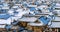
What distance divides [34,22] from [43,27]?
275 mm

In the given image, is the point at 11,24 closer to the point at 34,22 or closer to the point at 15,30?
the point at 15,30

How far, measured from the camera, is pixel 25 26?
3.81 meters

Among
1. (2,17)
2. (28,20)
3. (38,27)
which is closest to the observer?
(38,27)

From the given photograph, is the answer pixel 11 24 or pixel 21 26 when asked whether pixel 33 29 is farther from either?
pixel 11 24

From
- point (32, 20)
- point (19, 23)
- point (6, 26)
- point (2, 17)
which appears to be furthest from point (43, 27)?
point (2, 17)

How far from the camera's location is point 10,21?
4.00 m

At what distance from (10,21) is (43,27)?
926 millimetres

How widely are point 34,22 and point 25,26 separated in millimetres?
253

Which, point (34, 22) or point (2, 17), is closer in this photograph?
point (34, 22)

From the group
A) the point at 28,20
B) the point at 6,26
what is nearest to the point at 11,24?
the point at 6,26

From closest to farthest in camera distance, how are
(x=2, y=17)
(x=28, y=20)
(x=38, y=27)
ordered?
(x=38, y=27), (x=28, y=20), (x=2, y=17)

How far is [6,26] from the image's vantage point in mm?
3678

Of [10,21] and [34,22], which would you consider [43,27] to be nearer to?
[34,22]

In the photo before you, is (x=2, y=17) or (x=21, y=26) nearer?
(x=21, y=26)
